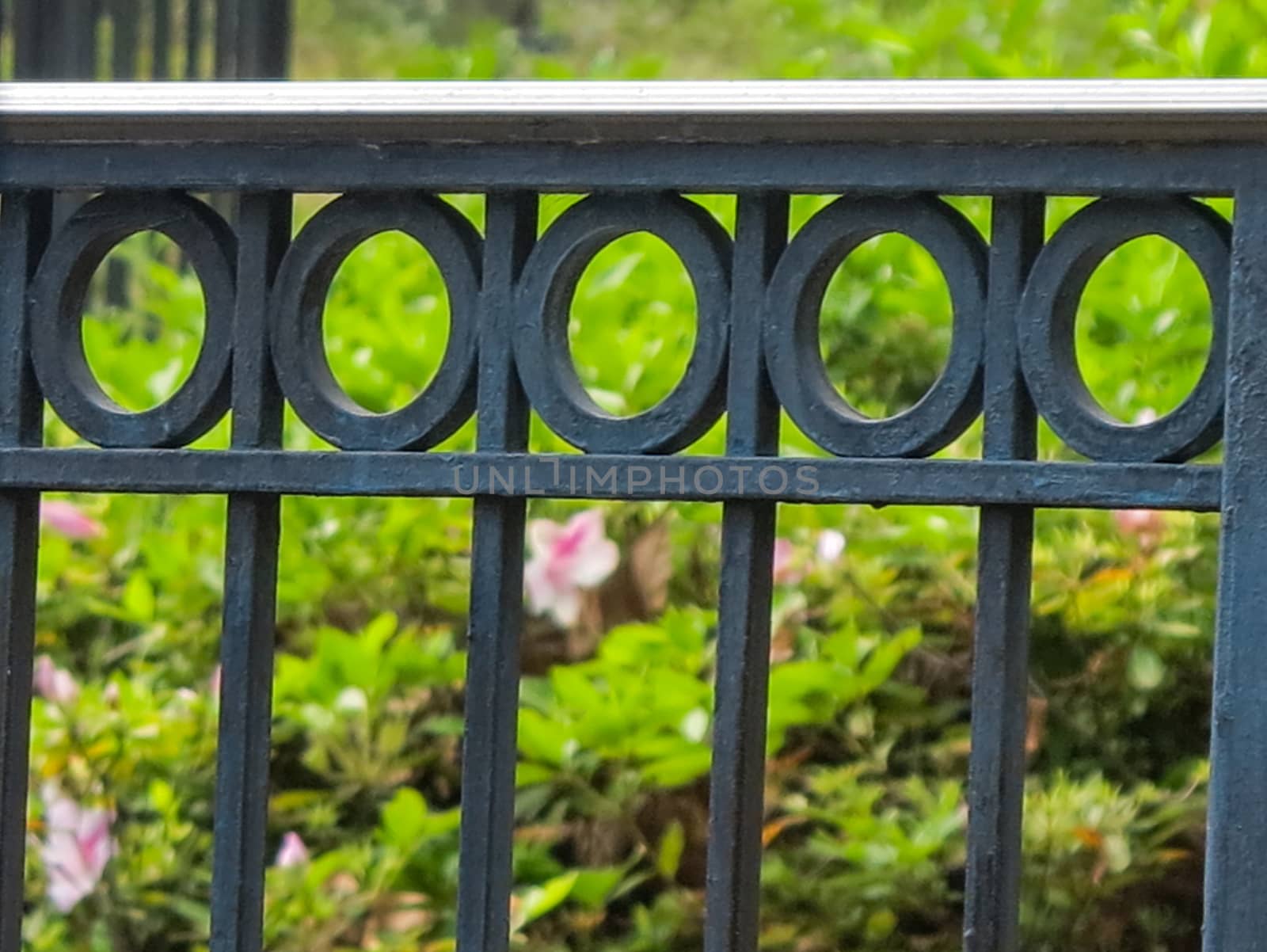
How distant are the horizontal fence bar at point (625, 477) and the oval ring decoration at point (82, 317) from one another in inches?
1.1

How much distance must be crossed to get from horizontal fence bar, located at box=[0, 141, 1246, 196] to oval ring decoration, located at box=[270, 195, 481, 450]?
3 cm

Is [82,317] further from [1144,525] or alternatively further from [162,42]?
[162,42]

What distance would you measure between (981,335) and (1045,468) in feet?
0.41

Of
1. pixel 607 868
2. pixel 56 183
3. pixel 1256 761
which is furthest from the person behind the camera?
pixel 607 868

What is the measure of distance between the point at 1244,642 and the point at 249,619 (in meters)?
0.87

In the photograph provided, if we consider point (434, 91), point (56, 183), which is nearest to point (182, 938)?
point (56, 183)

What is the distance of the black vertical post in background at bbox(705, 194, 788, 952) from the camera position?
1.33 metres

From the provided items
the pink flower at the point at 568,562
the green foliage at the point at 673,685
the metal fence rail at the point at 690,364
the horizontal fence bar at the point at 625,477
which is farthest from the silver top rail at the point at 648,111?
the pink flower at the point at 568,562

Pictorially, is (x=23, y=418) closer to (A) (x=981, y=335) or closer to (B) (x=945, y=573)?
(A) (x=981, y=335)

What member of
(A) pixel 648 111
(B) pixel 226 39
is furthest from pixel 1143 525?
(B) pixel 226 39

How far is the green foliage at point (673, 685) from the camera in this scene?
1940 millimetres

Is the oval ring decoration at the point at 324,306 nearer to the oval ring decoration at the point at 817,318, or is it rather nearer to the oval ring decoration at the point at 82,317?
the oval ring decoration at the point at 82,317

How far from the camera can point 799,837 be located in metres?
2.16

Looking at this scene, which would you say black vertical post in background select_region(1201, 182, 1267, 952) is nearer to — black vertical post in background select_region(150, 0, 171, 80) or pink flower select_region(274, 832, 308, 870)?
pink flower select_region(274, 832, 308, 870)
